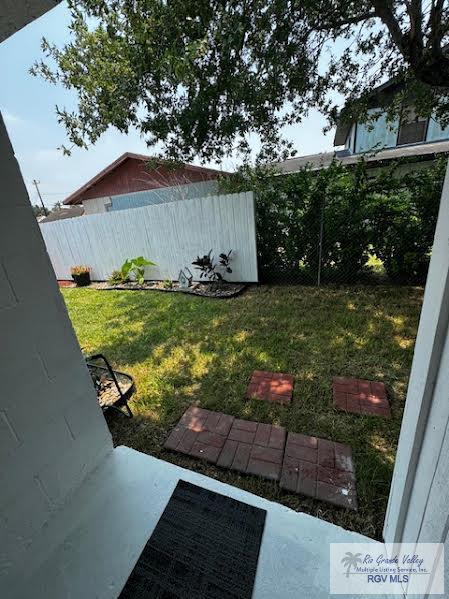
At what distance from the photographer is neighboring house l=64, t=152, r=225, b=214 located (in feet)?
28.1

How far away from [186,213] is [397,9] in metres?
4.13

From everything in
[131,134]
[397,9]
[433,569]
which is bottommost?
[433,569]

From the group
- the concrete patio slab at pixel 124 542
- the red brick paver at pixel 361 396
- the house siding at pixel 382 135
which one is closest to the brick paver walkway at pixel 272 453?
the concrete patio slab at pixel 124 542

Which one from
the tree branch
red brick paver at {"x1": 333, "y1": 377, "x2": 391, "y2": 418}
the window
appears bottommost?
red brick paver at {"x1": 333, "y1": 377, "x2": 391, "y2": 418}

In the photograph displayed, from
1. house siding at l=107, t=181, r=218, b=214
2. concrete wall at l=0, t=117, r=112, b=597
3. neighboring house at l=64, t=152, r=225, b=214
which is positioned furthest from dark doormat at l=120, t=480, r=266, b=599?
neighboring house at l=64, t=152, r=225, b=214

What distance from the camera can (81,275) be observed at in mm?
6961

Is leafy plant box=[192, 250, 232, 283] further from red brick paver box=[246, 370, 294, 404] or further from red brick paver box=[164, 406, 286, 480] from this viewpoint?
red brick paver box=[164, 406, 286, 480]

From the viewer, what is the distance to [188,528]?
1.28 metres

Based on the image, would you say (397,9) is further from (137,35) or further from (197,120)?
(137,35)

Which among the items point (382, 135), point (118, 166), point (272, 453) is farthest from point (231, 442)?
point (382, 135)

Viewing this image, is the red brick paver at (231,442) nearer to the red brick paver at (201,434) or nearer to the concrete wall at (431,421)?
the red brick paver at (201,434)

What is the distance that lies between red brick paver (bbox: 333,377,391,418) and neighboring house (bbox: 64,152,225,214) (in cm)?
711

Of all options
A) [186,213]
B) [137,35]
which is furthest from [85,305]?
[137,35]

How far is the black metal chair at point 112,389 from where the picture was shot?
7.21 ft
